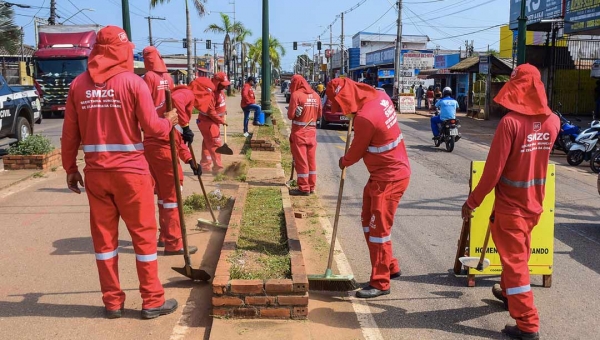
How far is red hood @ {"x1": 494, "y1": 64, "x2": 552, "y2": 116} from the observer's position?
14.5 feet

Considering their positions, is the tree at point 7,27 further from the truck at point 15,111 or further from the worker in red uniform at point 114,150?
the worker in red uniform at point 114,150

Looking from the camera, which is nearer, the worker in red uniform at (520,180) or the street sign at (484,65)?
the worker in red uniform at (520,180)

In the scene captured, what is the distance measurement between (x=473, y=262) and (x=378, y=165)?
4.07 ft

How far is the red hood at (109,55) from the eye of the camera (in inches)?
173

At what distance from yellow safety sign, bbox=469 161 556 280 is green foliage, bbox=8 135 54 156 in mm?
9173

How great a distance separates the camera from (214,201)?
27.9 feet

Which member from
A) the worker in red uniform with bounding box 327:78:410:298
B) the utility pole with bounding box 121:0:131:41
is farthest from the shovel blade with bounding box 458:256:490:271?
the utility pole with bounding box 121:0:131:41

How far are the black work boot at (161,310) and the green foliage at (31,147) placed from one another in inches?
319

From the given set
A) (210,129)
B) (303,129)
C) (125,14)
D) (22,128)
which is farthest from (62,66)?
(303,129)

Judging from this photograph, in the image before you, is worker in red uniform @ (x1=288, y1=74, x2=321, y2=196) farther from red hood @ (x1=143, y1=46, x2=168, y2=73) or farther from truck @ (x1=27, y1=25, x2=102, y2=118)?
truck @ (x1=27, y1=25, x2=102, y2=118)

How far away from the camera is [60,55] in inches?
1027

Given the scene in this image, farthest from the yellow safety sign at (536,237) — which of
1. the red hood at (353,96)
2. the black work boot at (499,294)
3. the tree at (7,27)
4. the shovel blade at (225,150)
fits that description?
the tree at (7,27)

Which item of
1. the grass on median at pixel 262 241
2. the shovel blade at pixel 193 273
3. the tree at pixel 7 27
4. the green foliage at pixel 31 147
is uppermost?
the tree at pixel 7 27

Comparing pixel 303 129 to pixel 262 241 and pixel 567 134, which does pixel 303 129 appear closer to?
pixel 262 241
